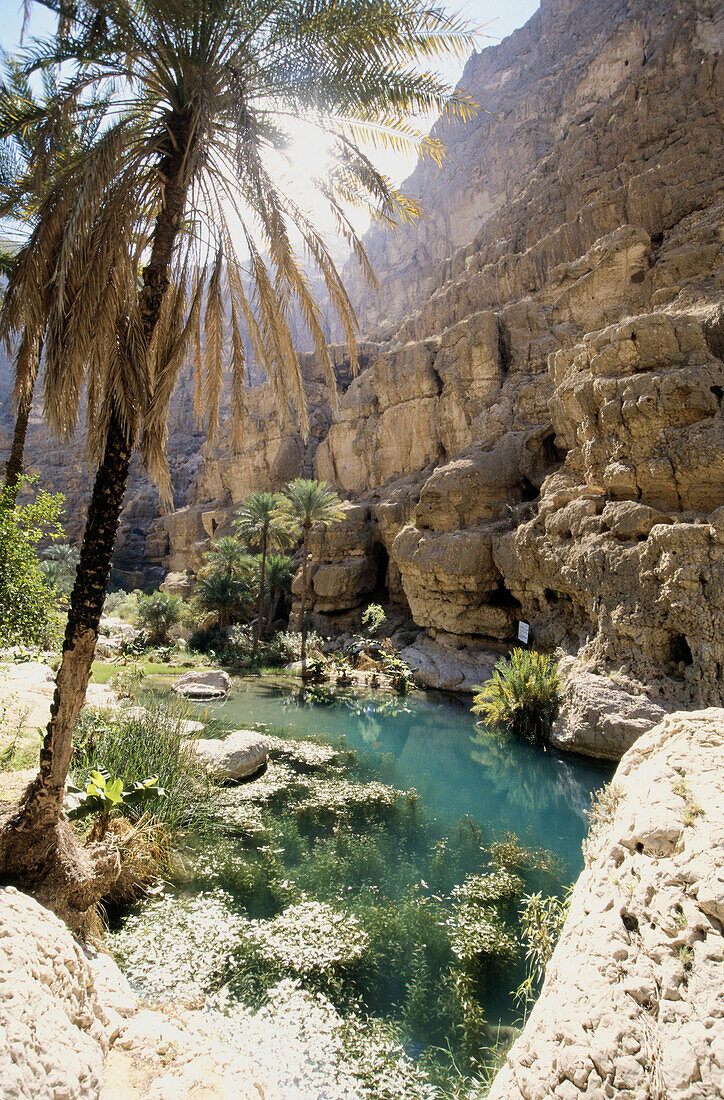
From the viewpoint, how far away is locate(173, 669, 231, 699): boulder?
1688 cm

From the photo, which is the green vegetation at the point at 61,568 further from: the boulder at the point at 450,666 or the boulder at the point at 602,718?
the boulder at the point at 602,718

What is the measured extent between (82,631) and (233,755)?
543 centimetres

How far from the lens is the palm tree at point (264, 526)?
27.0 meters

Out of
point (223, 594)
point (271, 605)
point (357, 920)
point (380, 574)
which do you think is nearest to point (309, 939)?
point (357, 920)

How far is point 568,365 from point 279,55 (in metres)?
16.2

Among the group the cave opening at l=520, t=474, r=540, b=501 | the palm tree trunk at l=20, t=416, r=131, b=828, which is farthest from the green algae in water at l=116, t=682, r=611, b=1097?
the cave opening at l=520, t=474, r=540, b=501

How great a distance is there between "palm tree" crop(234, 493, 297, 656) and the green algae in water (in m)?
19.5

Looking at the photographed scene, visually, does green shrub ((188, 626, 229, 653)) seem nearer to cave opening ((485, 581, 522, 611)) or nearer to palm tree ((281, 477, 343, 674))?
palm tree ((281, 477, 343, 674))

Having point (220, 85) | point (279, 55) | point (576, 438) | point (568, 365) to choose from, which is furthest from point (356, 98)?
point (568, 365)

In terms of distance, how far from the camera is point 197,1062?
9.04ft

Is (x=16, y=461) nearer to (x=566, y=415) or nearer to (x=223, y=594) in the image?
(x=566, y=415)

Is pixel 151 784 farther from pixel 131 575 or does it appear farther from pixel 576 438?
pixel 131 575

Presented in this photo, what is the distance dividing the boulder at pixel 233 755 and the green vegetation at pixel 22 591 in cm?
392

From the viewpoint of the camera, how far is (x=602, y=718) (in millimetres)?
11141
